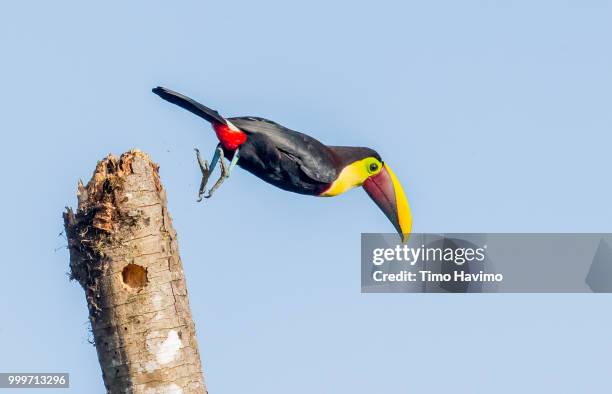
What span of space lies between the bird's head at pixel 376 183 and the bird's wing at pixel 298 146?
288mm

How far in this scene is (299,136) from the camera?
10.1 meters

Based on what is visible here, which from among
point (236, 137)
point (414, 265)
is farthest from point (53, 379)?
point (414, 265)

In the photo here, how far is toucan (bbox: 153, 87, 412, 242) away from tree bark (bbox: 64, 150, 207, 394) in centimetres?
230

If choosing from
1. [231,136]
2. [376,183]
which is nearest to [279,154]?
[231,136]

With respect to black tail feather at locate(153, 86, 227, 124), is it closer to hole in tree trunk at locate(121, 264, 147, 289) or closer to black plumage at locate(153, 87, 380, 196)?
black plumage at locate(153, 87, 380, 196)

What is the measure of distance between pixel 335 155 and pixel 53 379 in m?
2.97

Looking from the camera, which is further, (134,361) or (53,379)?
(53,379)

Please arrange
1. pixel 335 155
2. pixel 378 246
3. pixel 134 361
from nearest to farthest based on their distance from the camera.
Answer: pixel 134 361, pixel 335 155, pixel 378 246

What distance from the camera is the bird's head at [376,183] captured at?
35.1ft

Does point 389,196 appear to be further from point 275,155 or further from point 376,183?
point 275,155

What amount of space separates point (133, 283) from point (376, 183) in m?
4.53

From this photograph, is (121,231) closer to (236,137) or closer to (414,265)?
(236,137)

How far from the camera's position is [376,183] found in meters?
11.4

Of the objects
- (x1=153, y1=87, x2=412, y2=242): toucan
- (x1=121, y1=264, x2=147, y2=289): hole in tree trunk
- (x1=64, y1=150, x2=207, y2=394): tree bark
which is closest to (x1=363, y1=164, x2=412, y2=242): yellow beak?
(x1=153, y1=87, x2=412, y2=242): toucan
